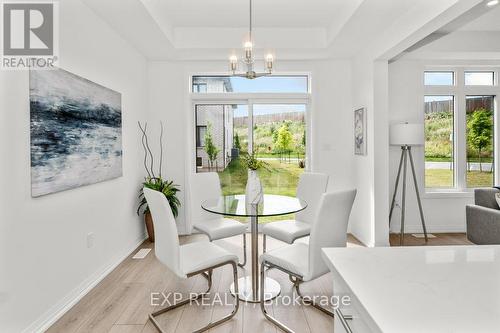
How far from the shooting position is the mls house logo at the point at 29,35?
202cm

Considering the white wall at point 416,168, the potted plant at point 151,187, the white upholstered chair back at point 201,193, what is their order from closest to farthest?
the white upholstered chair back at point 201,193 → the potted plant at point 151,187 → the white wall at point 416,168

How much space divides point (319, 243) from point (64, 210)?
6.57 ft

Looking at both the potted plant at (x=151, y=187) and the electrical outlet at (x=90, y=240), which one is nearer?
the electrical outlet at (x=90, y=240)

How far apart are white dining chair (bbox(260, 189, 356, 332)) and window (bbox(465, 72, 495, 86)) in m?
3.81

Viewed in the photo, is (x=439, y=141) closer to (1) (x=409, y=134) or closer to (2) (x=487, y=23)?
(1) (x=409, y=134)

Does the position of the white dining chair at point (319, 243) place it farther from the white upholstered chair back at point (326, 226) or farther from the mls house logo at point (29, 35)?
the mls house logo at point (29, 35)

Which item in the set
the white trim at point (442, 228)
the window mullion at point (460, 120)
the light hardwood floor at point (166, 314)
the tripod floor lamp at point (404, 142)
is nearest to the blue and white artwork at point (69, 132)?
the light hardwood floor at point (166, 314)

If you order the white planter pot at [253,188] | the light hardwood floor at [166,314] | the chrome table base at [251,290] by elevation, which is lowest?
the light hardwood floor at [166,314]

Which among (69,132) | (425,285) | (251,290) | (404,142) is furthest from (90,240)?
(404,142)

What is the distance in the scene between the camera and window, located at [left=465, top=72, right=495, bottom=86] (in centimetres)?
468

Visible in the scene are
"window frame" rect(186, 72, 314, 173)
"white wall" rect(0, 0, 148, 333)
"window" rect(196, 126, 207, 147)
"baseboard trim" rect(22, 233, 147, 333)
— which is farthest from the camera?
"window" rect(196, 126, 207, 147)

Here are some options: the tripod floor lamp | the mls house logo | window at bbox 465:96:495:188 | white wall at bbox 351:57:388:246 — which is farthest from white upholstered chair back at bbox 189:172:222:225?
window at bbox 465:96:495:188

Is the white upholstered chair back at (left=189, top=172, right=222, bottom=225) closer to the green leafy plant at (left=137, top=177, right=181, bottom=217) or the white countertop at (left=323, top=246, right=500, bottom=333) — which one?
the green leafy plant at (left=137, top=177, right=181, bottom=217)

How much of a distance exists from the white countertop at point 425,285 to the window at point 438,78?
4.19 m
